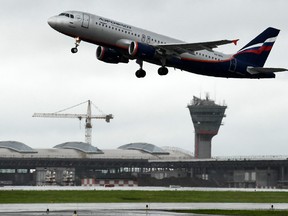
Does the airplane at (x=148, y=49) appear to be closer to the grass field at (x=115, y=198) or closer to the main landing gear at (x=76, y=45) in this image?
the main landing gear at (x=76, y=45)

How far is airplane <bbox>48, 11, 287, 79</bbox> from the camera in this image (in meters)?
82.1

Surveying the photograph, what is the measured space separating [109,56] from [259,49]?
24137mm

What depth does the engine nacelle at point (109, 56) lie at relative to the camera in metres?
86.3

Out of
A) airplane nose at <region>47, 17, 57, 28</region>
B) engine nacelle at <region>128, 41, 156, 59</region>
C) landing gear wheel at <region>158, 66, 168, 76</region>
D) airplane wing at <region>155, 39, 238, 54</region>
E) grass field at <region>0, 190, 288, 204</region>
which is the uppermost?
airplane nose at <region>47, 17, 57, 28</region>

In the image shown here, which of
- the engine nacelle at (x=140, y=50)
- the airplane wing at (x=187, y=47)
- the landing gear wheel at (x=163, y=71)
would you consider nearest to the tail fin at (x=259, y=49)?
the airplane wing at (x=187, y=47)

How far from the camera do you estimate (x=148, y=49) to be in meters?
84.4

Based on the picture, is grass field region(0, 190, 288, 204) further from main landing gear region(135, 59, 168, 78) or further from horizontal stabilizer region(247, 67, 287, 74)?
horizontal stabilizer region(247, 67, 287, 74)

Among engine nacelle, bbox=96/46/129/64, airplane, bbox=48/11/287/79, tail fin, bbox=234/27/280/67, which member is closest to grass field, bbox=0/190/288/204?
airplane, bbox=48/11/287/79

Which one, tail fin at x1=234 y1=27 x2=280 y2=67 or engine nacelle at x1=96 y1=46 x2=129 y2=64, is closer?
engine nacelle at x1=96 y1=46 x2=129 y2=64

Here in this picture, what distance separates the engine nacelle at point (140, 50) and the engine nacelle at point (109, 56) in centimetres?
311

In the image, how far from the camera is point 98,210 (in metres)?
72.6

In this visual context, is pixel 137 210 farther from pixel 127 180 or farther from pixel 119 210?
pixel 127 180

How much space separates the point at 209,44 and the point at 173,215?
80.9 ft

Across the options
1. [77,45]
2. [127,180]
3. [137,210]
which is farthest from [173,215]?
[127,180]
